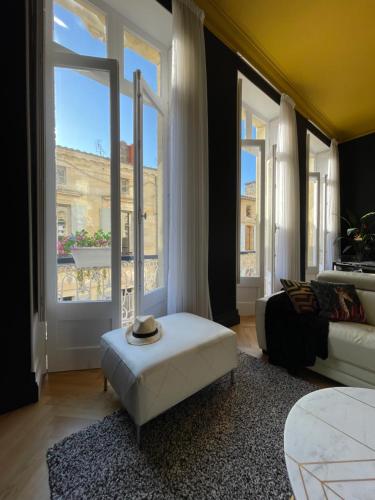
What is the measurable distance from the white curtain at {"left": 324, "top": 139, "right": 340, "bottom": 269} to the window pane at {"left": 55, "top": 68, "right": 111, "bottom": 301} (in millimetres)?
5092

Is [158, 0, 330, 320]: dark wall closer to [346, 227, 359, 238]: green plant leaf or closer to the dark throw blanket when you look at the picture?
the dark throw blanket

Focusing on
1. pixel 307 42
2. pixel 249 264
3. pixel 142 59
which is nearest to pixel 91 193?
pixel 142 59

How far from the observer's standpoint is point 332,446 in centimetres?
82

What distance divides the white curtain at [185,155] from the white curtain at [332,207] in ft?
14.0

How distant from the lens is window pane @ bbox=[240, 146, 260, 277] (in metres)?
3.45

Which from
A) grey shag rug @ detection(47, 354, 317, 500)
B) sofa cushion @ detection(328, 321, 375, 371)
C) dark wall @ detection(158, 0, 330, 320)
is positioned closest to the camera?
grey shag rug @ detection(47, 354, 317, 500)

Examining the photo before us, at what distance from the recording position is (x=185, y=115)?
7.39 ft

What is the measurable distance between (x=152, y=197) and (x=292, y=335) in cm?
179

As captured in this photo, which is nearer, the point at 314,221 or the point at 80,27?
the point at 80,27

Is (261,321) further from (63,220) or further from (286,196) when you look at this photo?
(286,196)

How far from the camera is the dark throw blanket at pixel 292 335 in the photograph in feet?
5.88

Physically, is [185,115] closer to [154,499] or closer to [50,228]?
[50,228]

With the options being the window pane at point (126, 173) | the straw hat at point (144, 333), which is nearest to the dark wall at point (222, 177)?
the window pane at point (126, 173)

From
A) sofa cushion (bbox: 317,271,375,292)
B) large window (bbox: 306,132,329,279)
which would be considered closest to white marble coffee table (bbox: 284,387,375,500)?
sofa cushion (bbox: 317,271,375,292)
